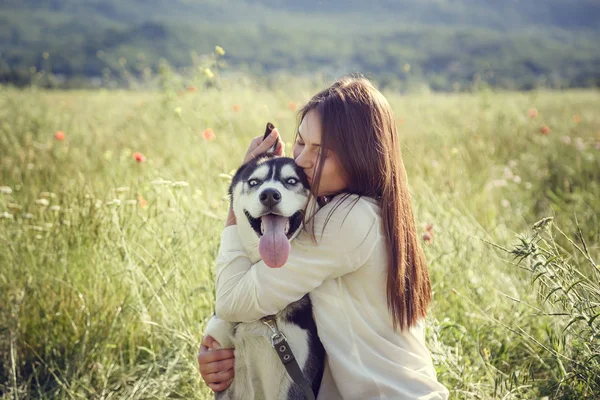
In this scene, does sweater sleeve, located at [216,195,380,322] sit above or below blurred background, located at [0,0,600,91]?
below

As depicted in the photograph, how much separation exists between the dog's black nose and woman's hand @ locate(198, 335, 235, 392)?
2.06 ft

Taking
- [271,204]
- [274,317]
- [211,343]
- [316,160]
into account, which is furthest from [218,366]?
[316,160]

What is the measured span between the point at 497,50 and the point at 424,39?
13222 millimetres

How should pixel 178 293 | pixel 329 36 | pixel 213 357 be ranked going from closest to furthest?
1. pixel 213 357
2. pixel 178 293
3. pixel 329 36

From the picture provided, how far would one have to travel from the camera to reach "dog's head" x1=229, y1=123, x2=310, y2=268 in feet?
6.08

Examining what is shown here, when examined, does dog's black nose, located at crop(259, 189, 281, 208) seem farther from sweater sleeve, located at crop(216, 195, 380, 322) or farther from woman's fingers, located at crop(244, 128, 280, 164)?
woman's fingers, located at crop(244, 128, 280, 164)

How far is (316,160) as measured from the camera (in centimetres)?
201

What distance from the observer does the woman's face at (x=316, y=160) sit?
79.4 inches

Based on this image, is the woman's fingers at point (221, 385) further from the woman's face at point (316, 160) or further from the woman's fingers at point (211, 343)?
the woman's face at point (316, 160)

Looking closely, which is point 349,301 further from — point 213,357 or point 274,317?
point 213,357

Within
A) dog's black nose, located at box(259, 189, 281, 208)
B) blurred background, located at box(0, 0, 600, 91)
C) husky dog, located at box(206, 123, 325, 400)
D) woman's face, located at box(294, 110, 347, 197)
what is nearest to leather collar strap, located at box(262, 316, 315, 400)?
husky dog, located at box(206, 123, 325, 400)

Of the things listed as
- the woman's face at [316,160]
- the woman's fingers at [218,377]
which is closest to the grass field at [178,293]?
the woman's fingers at [218,377]

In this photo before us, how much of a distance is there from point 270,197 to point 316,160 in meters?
0.25

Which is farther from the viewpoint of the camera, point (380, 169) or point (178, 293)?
point (178, 293)
